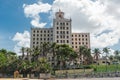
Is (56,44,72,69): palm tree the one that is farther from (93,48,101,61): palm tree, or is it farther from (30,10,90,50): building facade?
(93,48,101,61): palm tree

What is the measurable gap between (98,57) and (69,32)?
24.1m

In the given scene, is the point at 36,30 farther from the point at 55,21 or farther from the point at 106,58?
the point at 106,58

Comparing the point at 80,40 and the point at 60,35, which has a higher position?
the point at 60,35

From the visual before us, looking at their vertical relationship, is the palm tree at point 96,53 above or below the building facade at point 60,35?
below

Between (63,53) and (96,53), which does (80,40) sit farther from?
(63,53)

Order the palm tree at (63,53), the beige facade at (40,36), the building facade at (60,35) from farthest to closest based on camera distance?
the beige facade at (40,36), the building facade at (60,35), the palm tree at (63,53)

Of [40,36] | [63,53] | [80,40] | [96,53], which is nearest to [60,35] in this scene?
[40,36]

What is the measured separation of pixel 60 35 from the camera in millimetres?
143625

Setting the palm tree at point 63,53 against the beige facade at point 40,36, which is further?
the beige facade at point 40,36

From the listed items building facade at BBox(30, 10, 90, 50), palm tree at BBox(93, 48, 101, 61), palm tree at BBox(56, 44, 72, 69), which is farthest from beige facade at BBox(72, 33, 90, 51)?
palm tree at BBox(56, 44, 72, 69)

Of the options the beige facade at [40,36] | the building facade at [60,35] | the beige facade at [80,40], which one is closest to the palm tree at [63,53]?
the building facade at [60,35]

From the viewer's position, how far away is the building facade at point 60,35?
14350cm

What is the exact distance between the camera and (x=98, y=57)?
151 metres

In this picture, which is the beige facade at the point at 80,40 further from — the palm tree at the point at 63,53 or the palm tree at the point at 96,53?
the palm tree at the point at 63,53
